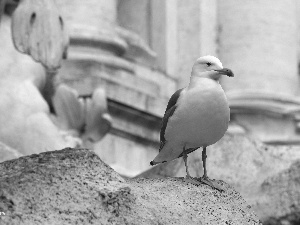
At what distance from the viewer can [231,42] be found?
20422 millimetres

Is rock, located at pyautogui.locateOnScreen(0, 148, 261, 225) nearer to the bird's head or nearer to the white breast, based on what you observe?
the white breast

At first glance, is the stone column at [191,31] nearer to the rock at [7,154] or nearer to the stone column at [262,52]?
the stone column at [262,52]

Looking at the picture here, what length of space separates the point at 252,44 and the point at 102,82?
5594 millimetres

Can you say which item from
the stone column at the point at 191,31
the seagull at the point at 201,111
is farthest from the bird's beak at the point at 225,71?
the stone column at the point at 191,31

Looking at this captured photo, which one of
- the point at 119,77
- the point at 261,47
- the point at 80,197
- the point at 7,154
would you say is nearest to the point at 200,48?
the point at 261,47

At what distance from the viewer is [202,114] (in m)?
5.59

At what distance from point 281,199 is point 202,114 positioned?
2.22 meters

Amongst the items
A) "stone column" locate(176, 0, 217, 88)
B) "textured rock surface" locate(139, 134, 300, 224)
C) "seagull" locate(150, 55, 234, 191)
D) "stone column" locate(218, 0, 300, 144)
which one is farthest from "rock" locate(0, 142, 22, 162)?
"stone column" locate(176, 0, 217, 88)

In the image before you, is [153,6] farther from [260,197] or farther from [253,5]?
[260,197]

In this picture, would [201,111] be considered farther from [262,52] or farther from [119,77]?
[262,52]

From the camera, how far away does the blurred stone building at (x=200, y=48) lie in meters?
16.9

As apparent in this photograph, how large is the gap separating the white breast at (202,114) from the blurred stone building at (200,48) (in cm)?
994

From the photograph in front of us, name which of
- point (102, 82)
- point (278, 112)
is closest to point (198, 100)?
point (102, 82)

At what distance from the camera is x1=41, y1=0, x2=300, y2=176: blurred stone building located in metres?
16.9
